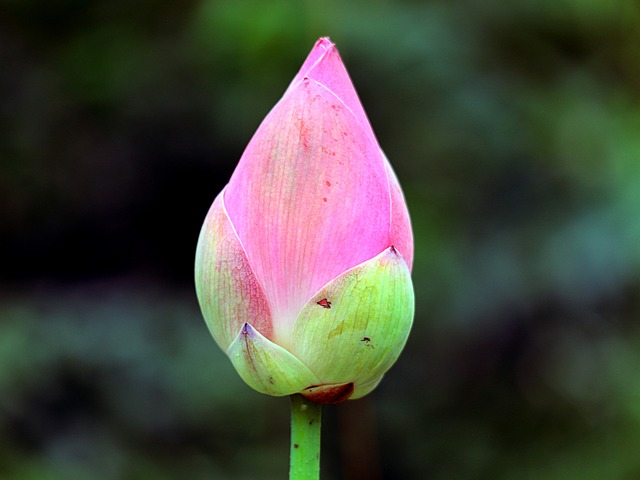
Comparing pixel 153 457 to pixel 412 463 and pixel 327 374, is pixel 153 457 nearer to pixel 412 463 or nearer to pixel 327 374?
pixel 412 463

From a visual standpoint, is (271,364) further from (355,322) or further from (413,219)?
(413,219)

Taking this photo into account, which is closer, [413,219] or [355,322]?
[355,322]

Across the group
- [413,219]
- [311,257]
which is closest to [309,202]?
[311,257]

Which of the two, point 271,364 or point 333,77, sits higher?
point 333,77

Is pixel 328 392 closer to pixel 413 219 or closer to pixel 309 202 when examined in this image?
pixel 309 202

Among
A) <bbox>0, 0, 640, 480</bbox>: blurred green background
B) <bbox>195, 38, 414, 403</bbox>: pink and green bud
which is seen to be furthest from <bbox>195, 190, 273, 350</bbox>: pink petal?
<bbox>0, 0, 640, 480</bbox>: blurred green background

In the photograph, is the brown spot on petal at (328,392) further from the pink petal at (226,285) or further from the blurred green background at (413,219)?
the blurred green background at (413,219)

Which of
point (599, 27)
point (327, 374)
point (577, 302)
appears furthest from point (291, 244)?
point (599, 27)
